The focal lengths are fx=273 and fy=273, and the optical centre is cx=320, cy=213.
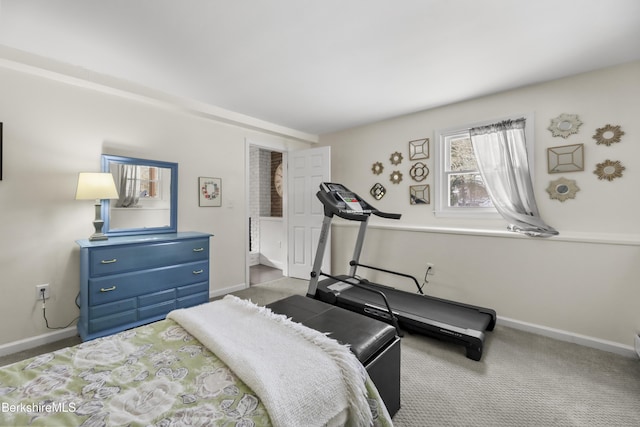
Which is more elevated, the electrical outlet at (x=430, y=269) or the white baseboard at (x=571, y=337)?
the electrical outlet at (x=430, y=269)

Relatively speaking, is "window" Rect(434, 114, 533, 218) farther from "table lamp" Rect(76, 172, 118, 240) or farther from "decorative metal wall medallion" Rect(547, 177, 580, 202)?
"table lamp" Rect(76, 172, 118, 240)

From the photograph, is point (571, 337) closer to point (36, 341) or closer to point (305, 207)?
point (305, 207)

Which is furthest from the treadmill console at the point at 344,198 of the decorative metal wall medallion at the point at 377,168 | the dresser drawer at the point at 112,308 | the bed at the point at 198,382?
the dresser drawer at the point at 112,308

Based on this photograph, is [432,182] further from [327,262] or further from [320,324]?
[320,324]

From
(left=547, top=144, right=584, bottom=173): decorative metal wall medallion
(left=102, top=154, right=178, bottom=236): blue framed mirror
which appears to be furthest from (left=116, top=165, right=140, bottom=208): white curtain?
(left=547, top=144, right=584, bottom=173): decorative metal wall medallion

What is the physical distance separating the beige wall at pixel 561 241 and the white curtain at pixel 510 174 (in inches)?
4.4

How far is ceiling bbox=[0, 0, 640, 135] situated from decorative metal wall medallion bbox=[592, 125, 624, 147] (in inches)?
21.3

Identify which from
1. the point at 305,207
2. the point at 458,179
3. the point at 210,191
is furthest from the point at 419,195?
the point at 210,191

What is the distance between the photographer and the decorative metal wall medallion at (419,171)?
3475 mm

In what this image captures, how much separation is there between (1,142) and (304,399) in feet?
9.74

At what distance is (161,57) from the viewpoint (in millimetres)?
2199

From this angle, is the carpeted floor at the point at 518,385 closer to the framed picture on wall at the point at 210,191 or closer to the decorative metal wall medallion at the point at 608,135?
the decorative metal wall medallion at the point at 608,135

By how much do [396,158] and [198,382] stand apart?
134 inches

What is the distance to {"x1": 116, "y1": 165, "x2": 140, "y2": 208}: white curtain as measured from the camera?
273 cm
